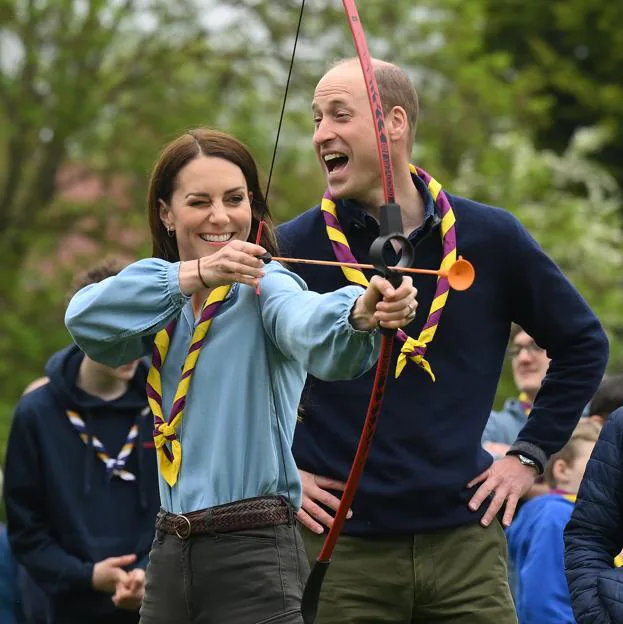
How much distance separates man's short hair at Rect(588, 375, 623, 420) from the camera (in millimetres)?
6148

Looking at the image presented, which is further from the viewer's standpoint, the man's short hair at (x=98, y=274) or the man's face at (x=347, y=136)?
the man's short hair at (x=98, y=274)

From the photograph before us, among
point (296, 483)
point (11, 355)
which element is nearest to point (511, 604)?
point (296, 483)

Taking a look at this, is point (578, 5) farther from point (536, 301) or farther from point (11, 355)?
point (536, 301)

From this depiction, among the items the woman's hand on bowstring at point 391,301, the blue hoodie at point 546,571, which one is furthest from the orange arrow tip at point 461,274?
the blue hoodie at point 546,571

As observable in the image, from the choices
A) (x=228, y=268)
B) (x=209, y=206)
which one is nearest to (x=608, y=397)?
(x=209, y=206)

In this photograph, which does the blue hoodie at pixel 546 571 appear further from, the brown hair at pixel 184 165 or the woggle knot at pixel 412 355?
the brown hair at pixel 184 165

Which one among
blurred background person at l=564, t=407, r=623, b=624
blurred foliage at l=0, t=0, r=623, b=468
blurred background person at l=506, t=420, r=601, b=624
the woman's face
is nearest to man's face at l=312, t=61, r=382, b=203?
the woman's face

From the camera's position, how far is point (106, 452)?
5965mm

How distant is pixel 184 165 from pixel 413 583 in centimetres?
147

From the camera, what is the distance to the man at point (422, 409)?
4637mm

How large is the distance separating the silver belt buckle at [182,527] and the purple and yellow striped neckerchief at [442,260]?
1.03 metres

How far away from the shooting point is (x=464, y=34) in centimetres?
1888

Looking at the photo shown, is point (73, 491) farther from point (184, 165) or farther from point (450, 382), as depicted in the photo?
point (184, 165)

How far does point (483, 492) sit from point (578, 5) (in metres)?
23.1
